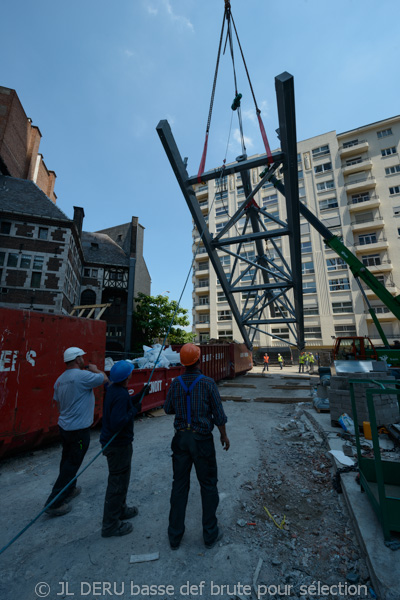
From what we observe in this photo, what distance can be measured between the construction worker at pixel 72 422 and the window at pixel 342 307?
3203 centimetres

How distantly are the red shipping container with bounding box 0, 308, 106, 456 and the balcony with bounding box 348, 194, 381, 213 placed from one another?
36.6m

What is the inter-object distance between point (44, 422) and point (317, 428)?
5.70 m

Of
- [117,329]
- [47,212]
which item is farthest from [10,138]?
[117,329]

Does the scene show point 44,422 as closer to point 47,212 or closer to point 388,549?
point 388,549

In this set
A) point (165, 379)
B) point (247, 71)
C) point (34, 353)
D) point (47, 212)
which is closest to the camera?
point (34, 353)

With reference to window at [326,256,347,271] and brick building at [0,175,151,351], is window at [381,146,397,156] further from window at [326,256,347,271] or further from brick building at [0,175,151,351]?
brick building at [0,175,151,351]

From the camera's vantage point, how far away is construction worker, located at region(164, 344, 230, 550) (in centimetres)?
253

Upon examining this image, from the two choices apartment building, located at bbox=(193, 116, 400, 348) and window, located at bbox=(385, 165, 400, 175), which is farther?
window, located at bbox=(385, 165, 400, 175)

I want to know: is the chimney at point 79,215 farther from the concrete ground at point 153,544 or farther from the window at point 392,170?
the window at point 392,170

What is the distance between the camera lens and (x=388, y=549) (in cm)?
212

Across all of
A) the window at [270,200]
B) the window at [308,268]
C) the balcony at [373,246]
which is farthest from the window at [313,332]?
the window at [270,200]

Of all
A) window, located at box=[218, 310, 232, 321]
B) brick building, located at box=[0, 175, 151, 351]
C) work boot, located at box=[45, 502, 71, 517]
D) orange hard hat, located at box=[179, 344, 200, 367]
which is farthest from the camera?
window, located at box=[218, 310, 232, 321]

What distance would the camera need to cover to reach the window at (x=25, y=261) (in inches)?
759

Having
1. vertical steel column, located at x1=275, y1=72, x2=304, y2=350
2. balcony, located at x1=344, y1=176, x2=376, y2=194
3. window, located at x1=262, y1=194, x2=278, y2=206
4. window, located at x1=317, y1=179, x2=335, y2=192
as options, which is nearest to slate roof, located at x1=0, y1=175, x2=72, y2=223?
vertical steel column, located at x1=275, y1=72, x2=304, y2=350
